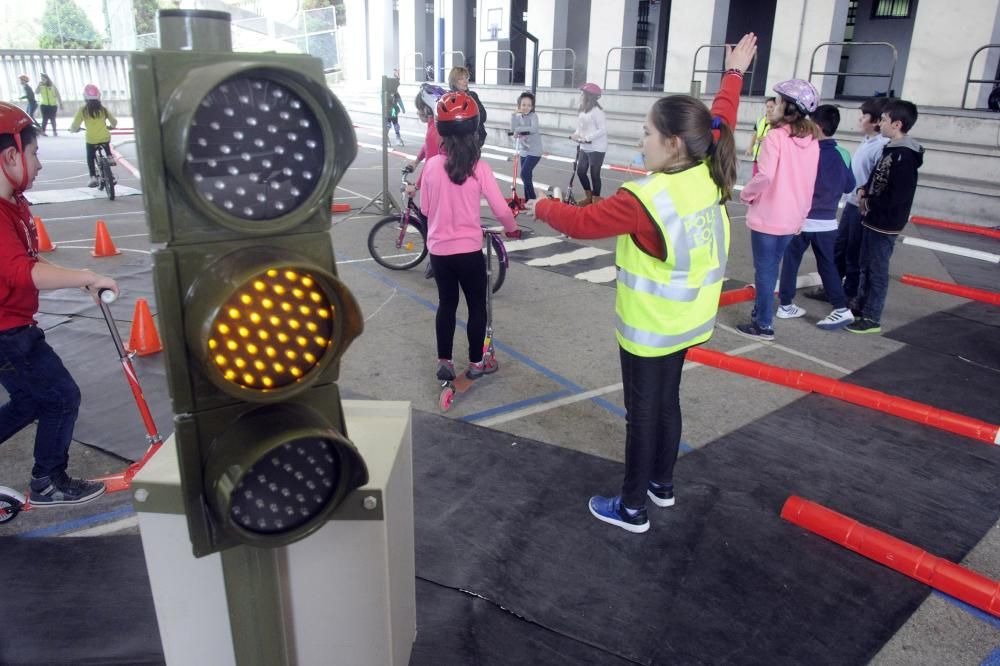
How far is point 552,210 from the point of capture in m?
3.55

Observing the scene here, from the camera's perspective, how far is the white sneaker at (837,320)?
7.14 m

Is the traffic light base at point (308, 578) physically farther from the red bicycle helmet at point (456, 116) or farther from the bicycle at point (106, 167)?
the bicycle at point (106, 167)

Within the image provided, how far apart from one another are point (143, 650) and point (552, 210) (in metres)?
2.66

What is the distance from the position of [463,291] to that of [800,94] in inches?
133

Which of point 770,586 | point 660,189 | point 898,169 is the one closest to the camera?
point 660,189

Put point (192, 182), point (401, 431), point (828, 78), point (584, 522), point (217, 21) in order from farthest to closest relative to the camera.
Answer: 1. point (828, 78)
2. point (584, 522)
3. point (401, 431)
4. point (217, 21)
5. point (192, 182)

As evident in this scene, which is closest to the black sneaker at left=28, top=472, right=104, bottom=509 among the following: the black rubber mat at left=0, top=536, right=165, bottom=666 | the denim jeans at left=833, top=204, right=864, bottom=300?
the black rubber mat at left=0, top=536, right=165, bottom=666

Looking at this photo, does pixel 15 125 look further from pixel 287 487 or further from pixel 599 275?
pixel 599 275

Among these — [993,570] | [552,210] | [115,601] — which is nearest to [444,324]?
[552,210]

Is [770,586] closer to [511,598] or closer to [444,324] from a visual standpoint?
[511,598]

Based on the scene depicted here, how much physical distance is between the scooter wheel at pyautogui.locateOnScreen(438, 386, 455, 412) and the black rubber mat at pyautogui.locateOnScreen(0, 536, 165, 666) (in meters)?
2.18

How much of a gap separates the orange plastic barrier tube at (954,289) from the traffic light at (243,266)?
29.5ft

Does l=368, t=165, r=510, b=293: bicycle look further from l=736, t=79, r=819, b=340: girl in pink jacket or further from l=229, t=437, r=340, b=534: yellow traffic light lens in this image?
l=229, t=437, r=340, b=534: yellow traffic light lens

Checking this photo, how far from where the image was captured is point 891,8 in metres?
21.3
